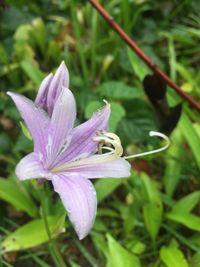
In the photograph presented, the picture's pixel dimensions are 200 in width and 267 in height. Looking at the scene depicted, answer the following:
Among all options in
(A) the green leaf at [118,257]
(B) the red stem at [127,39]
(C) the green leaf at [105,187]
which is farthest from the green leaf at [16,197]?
→ (B) the red stem at [127,39]

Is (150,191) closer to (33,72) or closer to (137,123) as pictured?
(137,123)

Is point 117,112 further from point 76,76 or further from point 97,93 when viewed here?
point 76,76

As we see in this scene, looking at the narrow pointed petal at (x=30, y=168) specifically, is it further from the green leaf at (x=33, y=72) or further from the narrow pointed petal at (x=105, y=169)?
the green leaf at (x=33, y=72)

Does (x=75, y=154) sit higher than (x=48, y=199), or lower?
higher

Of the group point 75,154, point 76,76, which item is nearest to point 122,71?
point 76,76

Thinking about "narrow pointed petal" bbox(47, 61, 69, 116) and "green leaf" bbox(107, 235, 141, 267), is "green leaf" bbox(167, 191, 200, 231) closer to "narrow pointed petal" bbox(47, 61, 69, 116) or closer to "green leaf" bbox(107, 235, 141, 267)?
"green leaf" bbox(107, 235, 141, 267)

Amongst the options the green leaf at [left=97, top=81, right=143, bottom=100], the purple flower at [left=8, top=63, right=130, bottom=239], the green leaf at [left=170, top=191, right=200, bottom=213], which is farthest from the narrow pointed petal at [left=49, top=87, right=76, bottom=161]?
the green leaf at [left=97, top=81, right=143, bottom=100]

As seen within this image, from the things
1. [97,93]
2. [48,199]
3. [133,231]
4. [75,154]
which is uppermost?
[75,154]
